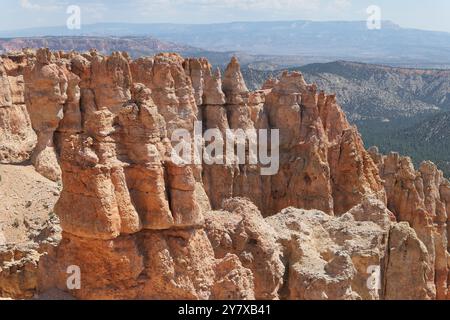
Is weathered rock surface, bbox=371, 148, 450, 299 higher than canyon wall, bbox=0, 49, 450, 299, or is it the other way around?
canyon wall, bbox=0, 49, 450, 299

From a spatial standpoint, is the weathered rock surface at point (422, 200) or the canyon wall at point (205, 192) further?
the weathered rock surface at point (422, 200)

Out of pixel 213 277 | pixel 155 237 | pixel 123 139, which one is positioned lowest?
pixel 213 277

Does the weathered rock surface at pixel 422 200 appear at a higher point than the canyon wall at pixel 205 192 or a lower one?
lower

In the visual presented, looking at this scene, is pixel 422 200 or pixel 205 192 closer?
pixel 205 192

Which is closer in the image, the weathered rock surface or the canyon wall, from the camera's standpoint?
the canyon wall

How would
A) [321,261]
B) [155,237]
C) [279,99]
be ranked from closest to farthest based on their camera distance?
[155,237]
[321,261]
[279,99]

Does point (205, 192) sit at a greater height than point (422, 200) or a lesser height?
greater
